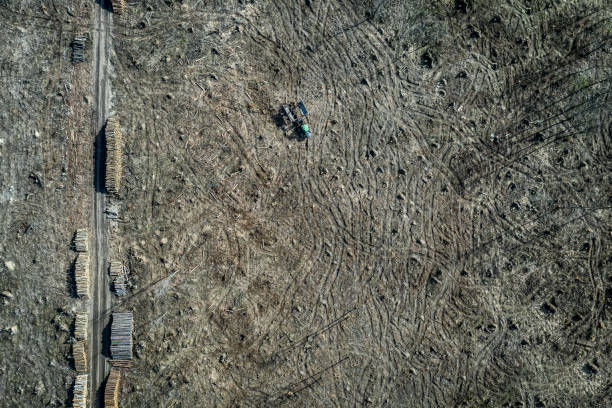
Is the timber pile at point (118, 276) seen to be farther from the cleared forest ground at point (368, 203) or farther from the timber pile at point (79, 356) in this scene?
the timber pile at point (79, 356)

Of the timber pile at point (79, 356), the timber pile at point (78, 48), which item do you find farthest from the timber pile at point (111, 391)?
the timber pile at point (78, 48)

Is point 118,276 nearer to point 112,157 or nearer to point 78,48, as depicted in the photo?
point 112,157

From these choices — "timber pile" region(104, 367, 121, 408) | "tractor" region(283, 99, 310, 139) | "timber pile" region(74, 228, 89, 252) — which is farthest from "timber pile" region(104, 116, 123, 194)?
"timber pile" region(104, 367, 121, 408)

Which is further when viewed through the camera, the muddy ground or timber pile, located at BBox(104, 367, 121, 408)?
the muddy ground

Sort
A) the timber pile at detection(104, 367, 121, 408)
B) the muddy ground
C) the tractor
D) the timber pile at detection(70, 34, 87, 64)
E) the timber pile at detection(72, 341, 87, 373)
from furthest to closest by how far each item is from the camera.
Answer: the tractor → the timber pile at detection(70, 34, 87, 64) → the muddy ground → the timber pile at detection(72, 341, 87, 373) → the timber pile at detection(104, 367, 121, 408)

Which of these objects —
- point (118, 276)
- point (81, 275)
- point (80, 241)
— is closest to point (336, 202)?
point (118, 276)

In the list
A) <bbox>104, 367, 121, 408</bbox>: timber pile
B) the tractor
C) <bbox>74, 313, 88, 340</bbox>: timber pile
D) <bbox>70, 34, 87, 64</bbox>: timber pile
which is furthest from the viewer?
the tractor

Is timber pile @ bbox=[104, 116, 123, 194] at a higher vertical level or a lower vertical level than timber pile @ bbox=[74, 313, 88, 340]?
higher

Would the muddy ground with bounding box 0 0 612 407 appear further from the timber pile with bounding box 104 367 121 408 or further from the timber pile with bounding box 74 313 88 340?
the timber pile with bounding box 74 313 88 340

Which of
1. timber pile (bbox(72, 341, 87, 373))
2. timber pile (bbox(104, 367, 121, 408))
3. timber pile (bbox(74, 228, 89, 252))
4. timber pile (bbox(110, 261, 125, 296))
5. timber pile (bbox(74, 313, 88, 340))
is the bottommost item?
timber pile (bbox(104, 367, 121, 408))
